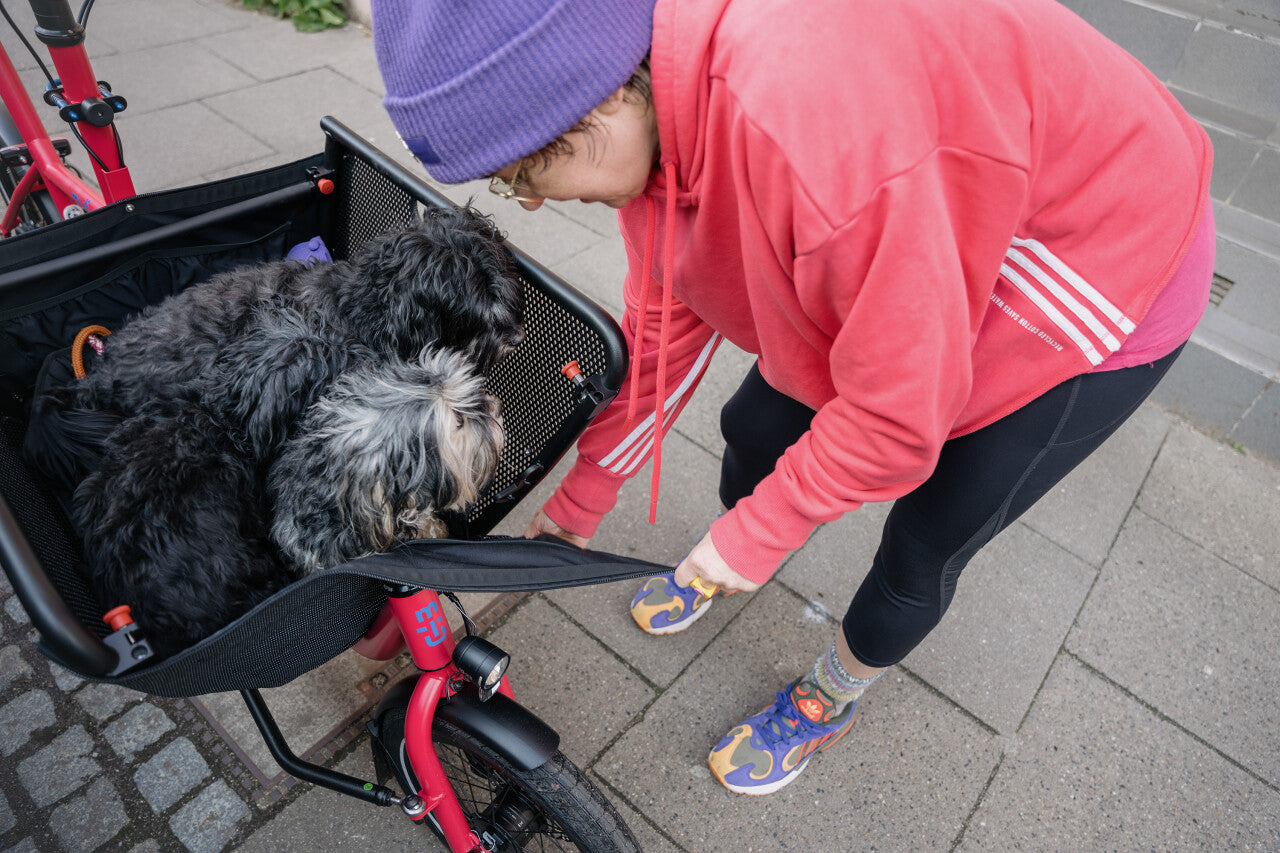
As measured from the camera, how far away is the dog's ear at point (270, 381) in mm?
1417

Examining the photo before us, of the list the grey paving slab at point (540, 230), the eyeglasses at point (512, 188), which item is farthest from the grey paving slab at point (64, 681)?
the grey paving slab at point (540, 230)

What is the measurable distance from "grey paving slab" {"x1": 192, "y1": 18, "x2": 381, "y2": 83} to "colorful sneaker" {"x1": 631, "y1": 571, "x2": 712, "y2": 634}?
423 cm

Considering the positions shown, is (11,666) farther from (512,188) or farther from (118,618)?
(512,188)

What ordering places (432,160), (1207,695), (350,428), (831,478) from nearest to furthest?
(432,160)
(831,478)
(350,428)
(1207,695)

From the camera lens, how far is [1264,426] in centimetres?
324

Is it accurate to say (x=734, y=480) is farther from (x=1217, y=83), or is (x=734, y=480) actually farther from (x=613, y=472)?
(x=1217, y=83)

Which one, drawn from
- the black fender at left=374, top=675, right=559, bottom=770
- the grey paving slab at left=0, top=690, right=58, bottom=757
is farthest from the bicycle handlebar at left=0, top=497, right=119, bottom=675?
the grey paving slab at left=0, top=690, right=58, bottom=757

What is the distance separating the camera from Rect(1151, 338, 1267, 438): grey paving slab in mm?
3223

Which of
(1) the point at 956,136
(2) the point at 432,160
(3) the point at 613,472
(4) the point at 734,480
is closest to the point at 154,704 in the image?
(3) the point at 613,472

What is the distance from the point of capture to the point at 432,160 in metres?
1.08

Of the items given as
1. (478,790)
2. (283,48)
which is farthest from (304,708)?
(283,48)

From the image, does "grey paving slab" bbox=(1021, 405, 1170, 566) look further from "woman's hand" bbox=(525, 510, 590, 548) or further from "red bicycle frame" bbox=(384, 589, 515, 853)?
"red bicycle frame" bbox=(384, 589, 515, 853)

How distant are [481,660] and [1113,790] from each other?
1.94 m

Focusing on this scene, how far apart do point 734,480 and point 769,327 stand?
3.41ft
